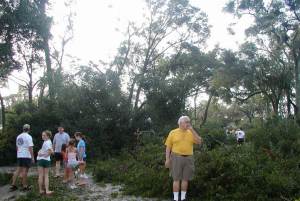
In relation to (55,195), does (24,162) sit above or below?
above

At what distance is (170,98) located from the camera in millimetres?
29406

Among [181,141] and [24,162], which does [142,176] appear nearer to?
→ [181,141]

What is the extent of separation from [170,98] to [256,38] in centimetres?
1524

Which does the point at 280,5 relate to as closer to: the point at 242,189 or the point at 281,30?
the point at 281,30

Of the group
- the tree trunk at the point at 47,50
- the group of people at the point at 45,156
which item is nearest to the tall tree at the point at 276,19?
the tree trunk at the point at 47,50

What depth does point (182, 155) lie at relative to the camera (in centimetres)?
954

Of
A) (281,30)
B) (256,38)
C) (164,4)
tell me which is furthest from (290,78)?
(164,4)

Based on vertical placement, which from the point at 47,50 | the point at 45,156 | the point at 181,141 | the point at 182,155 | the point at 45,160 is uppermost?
the point at 47,50

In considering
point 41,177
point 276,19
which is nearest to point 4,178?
point 41,177

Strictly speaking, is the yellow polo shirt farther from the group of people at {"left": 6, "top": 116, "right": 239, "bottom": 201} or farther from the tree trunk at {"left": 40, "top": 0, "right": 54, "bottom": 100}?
the tree trunk at {"left": 40, "top": 0, "right": 54, "bottom": 100}

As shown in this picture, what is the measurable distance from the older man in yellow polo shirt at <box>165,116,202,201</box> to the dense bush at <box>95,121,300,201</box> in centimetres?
93

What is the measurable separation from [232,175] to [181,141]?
180 centimetres

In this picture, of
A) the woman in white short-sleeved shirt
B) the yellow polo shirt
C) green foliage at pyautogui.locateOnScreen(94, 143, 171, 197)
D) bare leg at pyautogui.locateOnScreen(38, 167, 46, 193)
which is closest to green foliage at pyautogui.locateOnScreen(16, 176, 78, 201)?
bare leg at pyautogui.locateOnScreen(38, 167, 46, 193)

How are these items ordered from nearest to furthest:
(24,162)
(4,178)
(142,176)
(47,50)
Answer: (142,176), (24,162), (4,178), (47,50)
